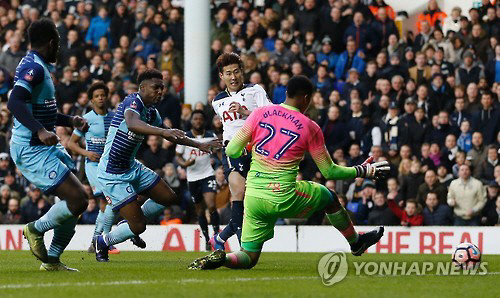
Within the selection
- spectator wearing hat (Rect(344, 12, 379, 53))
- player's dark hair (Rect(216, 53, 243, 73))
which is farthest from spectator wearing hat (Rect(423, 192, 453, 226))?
player's dark hair (Rect(216, 53, 243, 73))

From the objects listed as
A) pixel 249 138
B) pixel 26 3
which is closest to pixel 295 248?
pixel 249 138

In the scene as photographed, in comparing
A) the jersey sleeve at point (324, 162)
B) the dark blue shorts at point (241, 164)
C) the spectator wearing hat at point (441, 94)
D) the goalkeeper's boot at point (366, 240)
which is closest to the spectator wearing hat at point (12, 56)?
the spectator wearing hat at point (441, 94)

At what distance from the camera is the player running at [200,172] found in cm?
1859

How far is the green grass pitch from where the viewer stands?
29.6 feet

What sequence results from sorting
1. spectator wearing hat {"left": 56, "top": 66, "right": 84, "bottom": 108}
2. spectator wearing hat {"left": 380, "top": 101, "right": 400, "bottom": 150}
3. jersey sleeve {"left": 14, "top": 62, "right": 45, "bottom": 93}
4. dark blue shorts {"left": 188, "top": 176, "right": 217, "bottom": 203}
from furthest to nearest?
spectator wearing hat {"left": 56, "top": 66, "right": 84, "bottom": 108}, spectator wearing hat {"left": 380, "top": 101, "right": 400, "bottom": 150}, dark blue shorts {"left": 188, "top": 176, "right": 217, "bottom": 203}, jersey sleeve {"left": 14, "top": 62, "right": 45, "bottom": 93}

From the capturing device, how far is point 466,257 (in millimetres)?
11953

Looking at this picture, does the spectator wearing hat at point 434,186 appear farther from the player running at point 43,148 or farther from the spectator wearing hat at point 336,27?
the player running at point 43,148

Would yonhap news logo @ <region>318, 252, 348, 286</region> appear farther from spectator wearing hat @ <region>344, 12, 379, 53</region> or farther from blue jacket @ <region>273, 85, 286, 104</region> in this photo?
spectator wearing hat @ <region>344, 12, 379, 53</region>

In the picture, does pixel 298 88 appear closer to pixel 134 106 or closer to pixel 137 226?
pixel 134 106

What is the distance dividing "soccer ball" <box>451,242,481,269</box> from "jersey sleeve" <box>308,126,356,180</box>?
1.94 meters

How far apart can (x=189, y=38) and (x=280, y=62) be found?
6.97 ft

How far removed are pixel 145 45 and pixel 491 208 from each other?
9.66m

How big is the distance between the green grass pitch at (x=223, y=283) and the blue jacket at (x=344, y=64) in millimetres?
10743

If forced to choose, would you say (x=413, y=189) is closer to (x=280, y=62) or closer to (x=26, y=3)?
(x=280, y=62)
